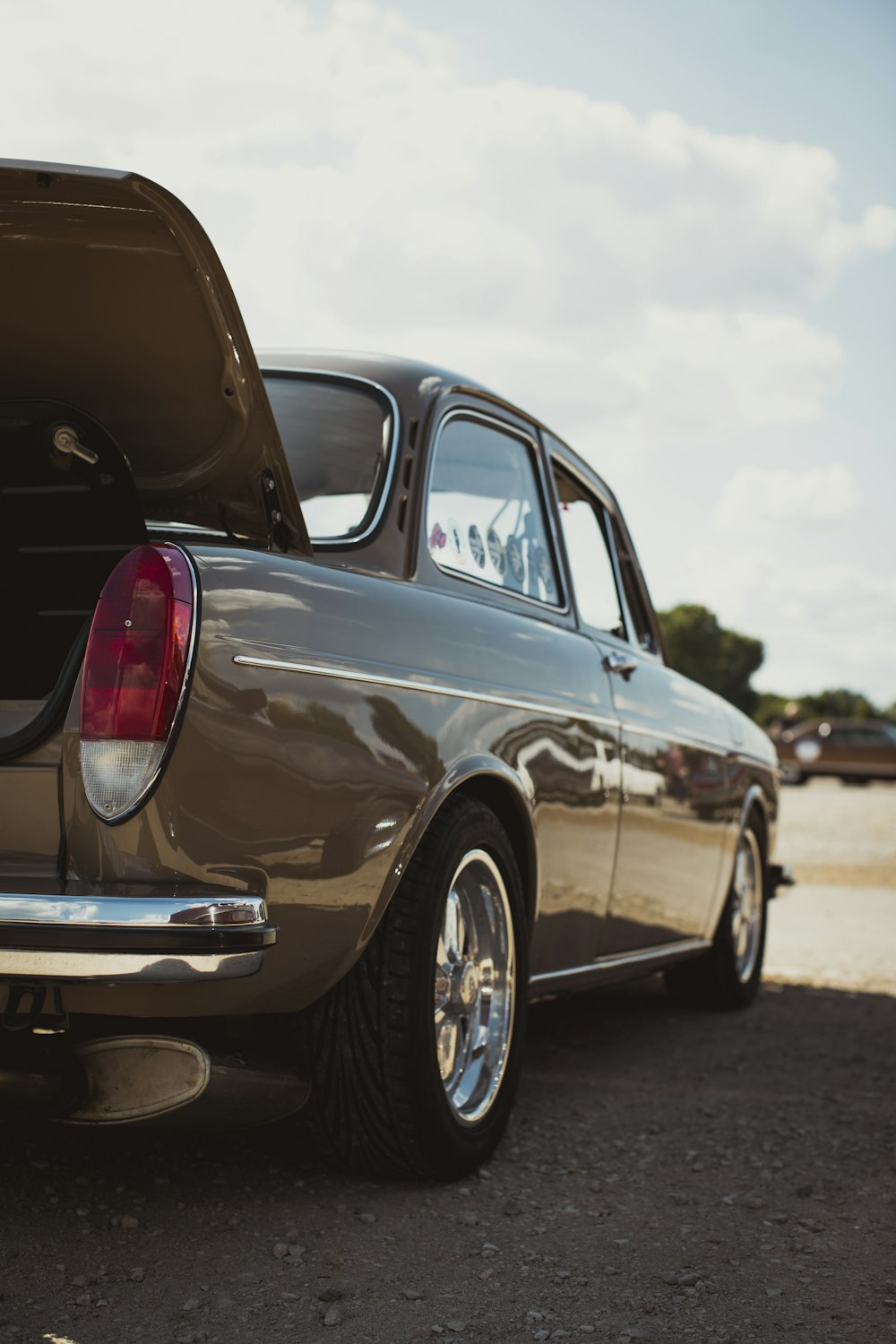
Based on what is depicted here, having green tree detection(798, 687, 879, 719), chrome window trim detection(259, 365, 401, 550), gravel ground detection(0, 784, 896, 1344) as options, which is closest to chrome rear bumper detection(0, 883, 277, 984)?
gravel ground detection(0, 784, 896, 1344)

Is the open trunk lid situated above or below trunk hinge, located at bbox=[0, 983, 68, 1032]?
above

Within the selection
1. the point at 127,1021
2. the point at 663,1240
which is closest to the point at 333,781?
the point at 127,1021

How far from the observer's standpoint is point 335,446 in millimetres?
3770

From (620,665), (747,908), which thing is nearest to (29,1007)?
(620,665)

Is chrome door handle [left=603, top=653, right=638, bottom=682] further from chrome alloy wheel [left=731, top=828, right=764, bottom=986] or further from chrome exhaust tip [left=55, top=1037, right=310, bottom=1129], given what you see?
chrome exhaust tip [left=55, top=1037, right=310, bottom=1129]

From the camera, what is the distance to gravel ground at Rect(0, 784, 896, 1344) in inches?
98.7

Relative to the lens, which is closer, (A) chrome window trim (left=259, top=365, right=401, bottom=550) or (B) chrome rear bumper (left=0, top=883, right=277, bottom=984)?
(B) chrome rear bumper (left=0, top=883, right=277, bottom=984)

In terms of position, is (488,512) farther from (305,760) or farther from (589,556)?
(305,760)

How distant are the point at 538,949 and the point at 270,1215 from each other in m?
1.10

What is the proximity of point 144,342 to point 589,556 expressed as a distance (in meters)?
2.26

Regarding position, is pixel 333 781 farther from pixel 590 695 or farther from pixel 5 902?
pixel 590 695

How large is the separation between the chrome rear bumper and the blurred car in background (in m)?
33.1

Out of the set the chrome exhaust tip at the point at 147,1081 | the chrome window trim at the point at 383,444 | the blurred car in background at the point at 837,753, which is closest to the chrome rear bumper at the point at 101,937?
the chrome exhaust tip at the point at 147,1081

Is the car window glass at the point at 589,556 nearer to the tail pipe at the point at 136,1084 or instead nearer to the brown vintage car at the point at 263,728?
the brown vintage car at the point at 263,728
